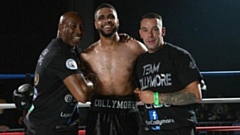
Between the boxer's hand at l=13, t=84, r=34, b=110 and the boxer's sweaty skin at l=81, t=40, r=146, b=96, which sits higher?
the boxer's sweaty skin at l=81, t=40, r=146, b=96

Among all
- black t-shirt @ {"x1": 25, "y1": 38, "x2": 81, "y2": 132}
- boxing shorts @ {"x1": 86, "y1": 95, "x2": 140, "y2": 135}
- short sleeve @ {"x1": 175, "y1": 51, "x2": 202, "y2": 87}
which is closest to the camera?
short sleeve @ {"x1": 175, "y1": 51, "x2": 202, "y2": 87}

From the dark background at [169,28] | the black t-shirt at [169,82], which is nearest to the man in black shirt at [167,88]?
the black t-shirt at [169,82]

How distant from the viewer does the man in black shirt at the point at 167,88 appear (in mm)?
1783

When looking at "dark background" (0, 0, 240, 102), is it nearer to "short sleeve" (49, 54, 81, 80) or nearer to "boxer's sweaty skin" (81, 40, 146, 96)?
"boxer's sweaty skin" (81, 40, 146, 96)

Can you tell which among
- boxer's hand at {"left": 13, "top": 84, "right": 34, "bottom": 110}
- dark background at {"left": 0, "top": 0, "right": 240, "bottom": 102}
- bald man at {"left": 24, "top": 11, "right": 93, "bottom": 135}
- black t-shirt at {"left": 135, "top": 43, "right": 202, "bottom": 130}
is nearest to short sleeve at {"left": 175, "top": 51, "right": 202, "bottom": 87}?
black t-shirt at {"left": 135, "top": 43, "right": 202, "bottom": 130}

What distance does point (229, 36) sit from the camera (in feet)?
22.9

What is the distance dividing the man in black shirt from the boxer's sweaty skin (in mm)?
289

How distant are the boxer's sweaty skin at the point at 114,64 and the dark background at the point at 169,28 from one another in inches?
170

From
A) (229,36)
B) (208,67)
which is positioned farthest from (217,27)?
(208,67)

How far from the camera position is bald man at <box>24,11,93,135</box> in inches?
73.4

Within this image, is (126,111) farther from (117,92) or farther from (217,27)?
(217,27)

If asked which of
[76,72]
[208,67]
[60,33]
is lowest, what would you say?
[208,67]

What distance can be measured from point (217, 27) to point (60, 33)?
209 inches

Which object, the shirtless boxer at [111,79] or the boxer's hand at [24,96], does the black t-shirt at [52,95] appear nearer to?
the boxer's hand at [24,96]
